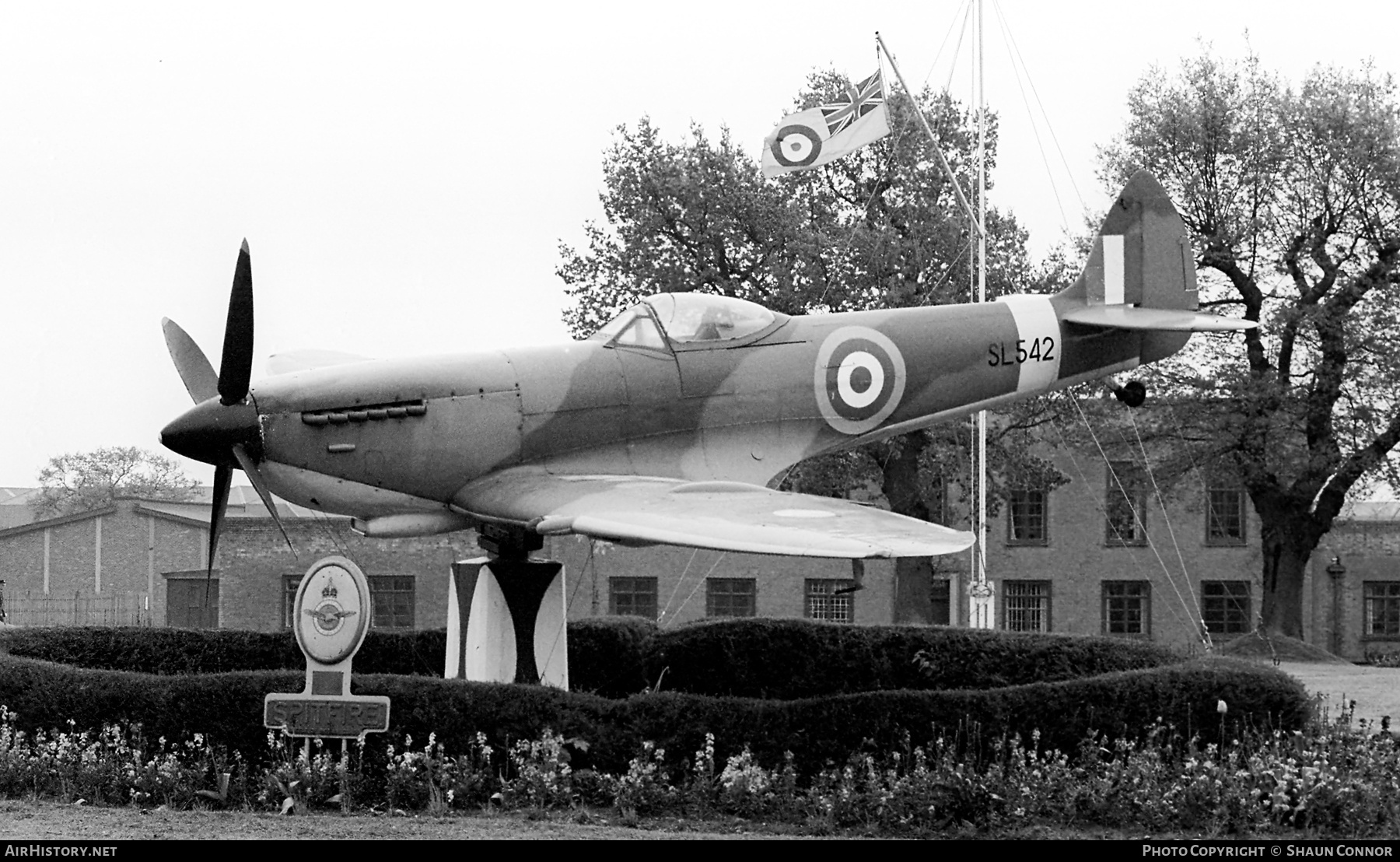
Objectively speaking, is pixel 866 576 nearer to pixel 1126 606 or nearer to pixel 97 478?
pixel 1126 606

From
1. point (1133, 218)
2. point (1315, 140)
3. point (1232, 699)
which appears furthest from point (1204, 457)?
point (1232, 699)

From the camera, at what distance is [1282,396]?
120 feet

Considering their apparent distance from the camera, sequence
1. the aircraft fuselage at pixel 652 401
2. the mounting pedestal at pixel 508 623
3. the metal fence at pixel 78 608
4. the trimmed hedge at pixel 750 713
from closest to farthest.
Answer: the trimmed hedge at pixel 750 713, the aircraft fuselage at pixel 652 401, the mounting pedestal at pixel 508 623, the metal fence at pixel 78 608

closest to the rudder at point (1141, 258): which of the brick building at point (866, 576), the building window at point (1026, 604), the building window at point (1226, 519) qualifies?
the brick building at point (866, 576)

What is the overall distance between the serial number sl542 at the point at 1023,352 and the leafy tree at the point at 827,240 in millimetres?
19747

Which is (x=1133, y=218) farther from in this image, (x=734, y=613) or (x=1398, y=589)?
(x=1398, y=589)

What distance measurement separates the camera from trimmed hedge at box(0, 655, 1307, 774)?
35.8 feet

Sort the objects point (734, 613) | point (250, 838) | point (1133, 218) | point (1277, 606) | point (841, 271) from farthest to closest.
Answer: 1. point (734, 613)
2. point (1277, 606)
3. point (841, 271)
4. point (1133, 218)
5. point (250, 838)

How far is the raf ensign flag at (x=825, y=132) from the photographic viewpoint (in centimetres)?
2823

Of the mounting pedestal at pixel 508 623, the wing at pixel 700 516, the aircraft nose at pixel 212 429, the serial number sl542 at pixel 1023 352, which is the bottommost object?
the mounting pedestal at pixel 508 623

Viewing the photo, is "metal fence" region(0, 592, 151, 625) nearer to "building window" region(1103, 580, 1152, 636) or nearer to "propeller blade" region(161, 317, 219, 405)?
"building window" region(1103, 580, 1152, 636)

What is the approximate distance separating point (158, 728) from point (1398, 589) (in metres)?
43.8

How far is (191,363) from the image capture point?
14.0 m

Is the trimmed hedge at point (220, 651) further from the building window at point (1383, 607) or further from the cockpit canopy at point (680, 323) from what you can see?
the building window at point (1383, 607)
